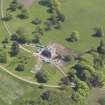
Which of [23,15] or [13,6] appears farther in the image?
[13,6]

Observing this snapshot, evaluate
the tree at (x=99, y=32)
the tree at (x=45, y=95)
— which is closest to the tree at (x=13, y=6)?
the tree at (x=99, y=32)

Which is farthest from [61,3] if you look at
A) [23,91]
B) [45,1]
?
[23,91]

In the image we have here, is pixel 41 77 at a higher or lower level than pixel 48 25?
lower

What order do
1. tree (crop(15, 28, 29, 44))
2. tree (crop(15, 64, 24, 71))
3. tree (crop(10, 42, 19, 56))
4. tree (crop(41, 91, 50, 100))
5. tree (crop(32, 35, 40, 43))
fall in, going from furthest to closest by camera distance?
1. tree (crop(32, 35, 40, 43))
2. tree (crop(15, 28, 29, 44))
3. tree (crop(10, 42, 19, 56))
4. tree (crop(15, 64, 24, 71))
5. tree (crop(41, 91, 50, 100))

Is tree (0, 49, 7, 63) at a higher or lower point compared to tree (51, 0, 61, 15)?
lower

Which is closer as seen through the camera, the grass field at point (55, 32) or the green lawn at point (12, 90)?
the green lawn at point (12, 90)

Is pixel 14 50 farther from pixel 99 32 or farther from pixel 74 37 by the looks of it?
pixel 99 32

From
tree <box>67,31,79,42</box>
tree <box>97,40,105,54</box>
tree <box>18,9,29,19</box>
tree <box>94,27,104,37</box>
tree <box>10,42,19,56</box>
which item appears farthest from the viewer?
tree <box>18,9,29,19</box>

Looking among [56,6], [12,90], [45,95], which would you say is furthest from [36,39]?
[45,95]

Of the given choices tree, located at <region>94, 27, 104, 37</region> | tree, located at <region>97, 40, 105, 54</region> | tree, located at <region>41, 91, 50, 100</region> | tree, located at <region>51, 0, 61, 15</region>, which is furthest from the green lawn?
tree, located at <region>51, 0, 61, 15</region>

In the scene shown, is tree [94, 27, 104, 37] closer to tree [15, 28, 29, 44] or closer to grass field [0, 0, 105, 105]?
grass field [0, 0, 105, 105]

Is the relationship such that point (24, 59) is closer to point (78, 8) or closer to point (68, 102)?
point (68, 102)

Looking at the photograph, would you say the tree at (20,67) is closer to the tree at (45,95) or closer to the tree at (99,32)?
the tree at (45,95)

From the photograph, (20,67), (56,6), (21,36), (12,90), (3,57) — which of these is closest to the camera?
(12,90)
